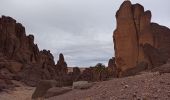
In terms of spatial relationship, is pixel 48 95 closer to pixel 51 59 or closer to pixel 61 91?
pixel 61 91

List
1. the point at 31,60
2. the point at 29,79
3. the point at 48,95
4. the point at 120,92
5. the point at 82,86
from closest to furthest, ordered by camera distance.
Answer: the point at 120,92 → the point at 82,86 → the point at 48,95 → the point at 29,79 → the point at 31,60

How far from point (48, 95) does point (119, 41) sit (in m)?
33.1

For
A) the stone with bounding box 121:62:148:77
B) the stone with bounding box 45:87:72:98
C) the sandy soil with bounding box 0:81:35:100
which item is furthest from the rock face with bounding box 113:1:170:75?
the stone with bounding box 45:87:72:98

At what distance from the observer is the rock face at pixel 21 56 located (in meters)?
66.6

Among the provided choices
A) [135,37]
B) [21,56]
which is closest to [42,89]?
[135,37]

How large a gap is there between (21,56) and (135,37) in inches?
1217

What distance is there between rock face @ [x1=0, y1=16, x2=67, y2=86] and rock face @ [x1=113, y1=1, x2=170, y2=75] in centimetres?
1912

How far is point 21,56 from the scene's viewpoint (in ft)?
251

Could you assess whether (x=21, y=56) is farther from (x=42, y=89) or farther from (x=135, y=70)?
(x=42, y=89)

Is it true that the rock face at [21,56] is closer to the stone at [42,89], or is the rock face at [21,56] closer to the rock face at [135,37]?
the rock face at [135,37]

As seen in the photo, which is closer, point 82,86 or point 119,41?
point 82,86

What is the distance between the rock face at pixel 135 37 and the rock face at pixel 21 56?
1912 cm

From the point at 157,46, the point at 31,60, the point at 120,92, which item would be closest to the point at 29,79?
the point at 31,60

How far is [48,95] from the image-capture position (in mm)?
20547
